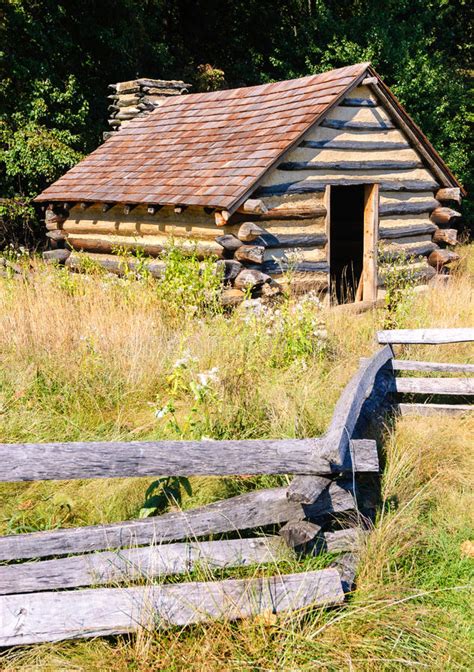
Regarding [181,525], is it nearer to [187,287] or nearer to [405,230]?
[187,287]

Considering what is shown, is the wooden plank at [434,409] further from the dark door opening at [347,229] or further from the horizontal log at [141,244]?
the dark door opening at [347,229]

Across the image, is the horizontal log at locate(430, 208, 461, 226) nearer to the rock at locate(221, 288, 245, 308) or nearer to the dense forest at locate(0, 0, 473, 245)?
the rock at locate(221, 288, 245, 308)

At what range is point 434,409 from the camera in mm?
5992

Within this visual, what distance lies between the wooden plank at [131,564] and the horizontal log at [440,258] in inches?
378

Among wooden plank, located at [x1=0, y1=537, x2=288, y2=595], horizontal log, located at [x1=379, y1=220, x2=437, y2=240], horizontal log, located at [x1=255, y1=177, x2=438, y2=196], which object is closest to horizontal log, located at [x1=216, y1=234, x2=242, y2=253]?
horizontal log, located at [x1=255, y1=177, x2=438, y2=196]

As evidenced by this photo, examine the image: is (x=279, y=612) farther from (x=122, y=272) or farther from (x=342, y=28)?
(x=342, y=28)

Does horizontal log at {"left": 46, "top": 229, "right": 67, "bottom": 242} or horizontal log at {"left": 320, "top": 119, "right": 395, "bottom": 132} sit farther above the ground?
horizontal log at {"left": 320, "top": 119, "right": 395, "bottom": 132}

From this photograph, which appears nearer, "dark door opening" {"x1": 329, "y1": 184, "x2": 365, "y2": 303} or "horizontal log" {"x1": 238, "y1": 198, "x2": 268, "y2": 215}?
"horizontal log" {"x1": 238, "y1": 198, "x2": 268, "y2": 215}

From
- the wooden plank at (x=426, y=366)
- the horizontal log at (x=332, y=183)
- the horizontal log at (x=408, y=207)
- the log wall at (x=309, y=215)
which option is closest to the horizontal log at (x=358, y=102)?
the log wall at (x=309, y=215)

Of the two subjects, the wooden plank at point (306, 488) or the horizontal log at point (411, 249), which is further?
the horizontal log at point (411, 249)

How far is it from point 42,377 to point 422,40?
55.6 ft

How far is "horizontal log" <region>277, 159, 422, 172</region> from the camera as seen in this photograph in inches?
406

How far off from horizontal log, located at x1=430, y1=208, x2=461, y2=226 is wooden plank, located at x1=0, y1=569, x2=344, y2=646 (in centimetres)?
991

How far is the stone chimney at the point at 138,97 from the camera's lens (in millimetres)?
15383
